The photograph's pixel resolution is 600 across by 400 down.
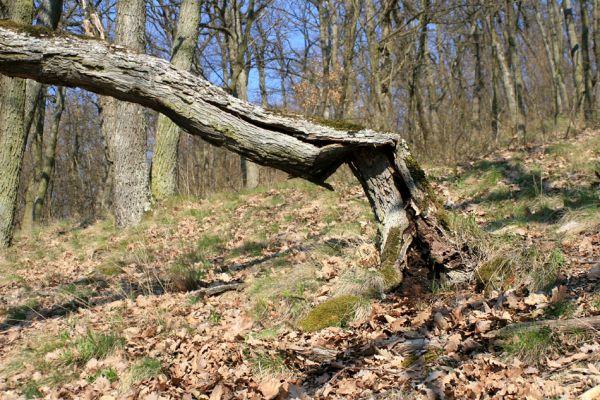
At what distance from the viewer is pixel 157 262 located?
740cm

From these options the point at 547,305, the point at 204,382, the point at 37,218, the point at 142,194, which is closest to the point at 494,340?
the point at 547,305

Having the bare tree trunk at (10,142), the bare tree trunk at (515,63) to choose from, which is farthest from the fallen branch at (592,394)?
the bare tree trunk at (10,142)

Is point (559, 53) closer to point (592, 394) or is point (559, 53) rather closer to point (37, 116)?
point (37, 116)

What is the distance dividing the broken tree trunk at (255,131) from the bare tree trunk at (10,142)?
19.3 ft

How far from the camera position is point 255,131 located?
4395mm

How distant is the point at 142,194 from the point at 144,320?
217 inches

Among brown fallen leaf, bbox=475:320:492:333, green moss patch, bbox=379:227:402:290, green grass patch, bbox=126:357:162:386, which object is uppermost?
green moss patch, bbox=379:227:402:290

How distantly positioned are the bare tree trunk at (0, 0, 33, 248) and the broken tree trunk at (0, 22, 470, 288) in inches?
232

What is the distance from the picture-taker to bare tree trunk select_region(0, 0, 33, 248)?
9.33 metres

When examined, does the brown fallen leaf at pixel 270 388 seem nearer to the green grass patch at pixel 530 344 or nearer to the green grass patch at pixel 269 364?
the green grass patch at pixel 269 364

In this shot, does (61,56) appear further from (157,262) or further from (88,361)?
(157,262)

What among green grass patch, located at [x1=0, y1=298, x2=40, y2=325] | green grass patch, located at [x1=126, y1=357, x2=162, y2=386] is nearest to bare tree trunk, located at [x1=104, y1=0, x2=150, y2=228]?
green grass patch, located at [x1=0, y1=298, x2=40, y2=325]

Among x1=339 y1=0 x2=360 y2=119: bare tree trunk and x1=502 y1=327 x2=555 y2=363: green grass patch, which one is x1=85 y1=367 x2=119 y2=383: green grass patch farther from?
x1=339 y1=0 x2=360 y2=119: bare tree trunk

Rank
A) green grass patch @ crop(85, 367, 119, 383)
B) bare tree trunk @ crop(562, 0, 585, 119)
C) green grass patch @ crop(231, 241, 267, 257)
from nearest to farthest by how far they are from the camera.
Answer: green grass patch @ crop(85, 367, 119, 383), green grass patch @ crop(231, 241, 267, 257), bare tree trunk @ crop(562, 0, 585, 119)
